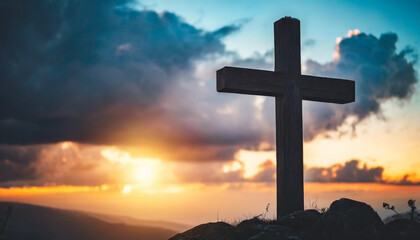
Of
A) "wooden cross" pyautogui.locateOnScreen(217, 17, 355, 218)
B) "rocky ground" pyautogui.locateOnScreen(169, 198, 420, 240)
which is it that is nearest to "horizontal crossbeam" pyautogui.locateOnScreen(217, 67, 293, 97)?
"wooden cross" pyautogui.locateOnScreen(217, 17, 355, 218)

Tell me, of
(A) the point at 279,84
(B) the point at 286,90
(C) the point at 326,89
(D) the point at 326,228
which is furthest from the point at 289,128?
(D) the point at 326,228

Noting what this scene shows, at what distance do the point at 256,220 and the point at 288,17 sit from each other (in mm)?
4677

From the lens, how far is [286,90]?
30.9 feet

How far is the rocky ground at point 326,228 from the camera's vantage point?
678 centimetres

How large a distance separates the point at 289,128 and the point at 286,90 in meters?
0.84

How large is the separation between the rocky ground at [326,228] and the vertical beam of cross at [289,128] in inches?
50.8

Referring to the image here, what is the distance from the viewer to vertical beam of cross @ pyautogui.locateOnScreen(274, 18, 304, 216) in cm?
909

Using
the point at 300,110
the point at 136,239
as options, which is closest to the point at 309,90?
the point at 300,110

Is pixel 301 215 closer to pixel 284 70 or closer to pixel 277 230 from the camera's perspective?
pixel 277 230

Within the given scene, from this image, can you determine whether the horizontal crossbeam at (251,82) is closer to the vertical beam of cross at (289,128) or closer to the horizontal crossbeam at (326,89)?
the vertical beam of cross at (289,128)

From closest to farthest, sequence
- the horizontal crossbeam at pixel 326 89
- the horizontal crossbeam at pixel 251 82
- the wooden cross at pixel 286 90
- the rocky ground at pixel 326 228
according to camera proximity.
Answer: the rocky ground at pixel 326 228, the horizontal crossbeam at pixel 251 82, the wooden cross at pixel 286 90, the horizontal crossbeam at pixel 326 89

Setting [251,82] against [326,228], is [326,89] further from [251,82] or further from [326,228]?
[326,228]

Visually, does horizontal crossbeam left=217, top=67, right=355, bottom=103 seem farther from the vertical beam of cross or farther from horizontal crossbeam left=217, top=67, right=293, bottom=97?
the vertical beam of cross

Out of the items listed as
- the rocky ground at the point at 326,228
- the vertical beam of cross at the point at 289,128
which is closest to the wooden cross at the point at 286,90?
the vertical beam of cross at the point at 289,128
